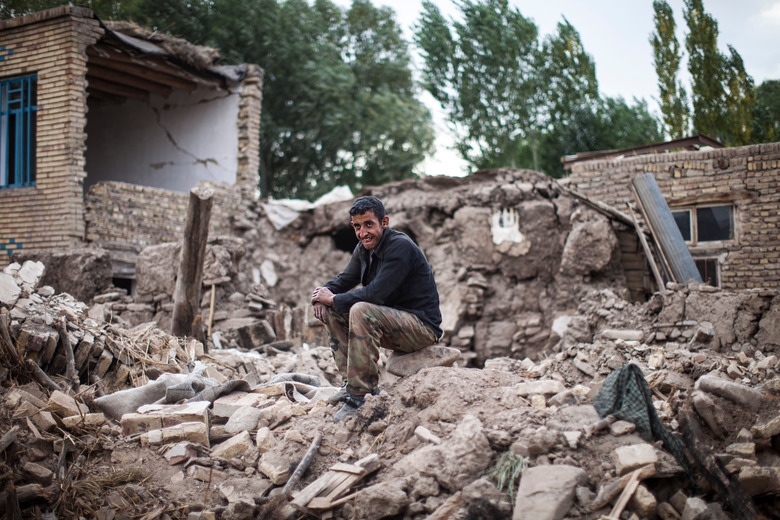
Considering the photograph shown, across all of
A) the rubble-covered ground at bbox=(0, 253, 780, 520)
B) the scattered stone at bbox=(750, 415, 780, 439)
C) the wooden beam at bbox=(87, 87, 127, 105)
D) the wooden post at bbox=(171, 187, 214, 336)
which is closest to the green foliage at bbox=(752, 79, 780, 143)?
the rubble-covered ground at bbox=(0, 253, 780, 520)

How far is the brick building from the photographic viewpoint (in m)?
9.28

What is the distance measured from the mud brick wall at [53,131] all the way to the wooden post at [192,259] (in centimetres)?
361

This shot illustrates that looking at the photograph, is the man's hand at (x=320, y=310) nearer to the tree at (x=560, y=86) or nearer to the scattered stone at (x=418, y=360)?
the scattered stone at (x=418, y=360)

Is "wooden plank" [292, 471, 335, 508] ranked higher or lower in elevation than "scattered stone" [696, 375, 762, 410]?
lower

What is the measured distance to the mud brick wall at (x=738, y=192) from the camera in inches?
321

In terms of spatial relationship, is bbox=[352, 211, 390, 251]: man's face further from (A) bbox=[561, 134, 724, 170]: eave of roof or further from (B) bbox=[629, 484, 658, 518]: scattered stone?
(A) bbox=[561, 134, 724, 170]: eave of roof

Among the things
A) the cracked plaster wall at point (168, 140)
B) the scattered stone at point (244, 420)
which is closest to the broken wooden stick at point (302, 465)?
the scattered stone at point (244, 420)

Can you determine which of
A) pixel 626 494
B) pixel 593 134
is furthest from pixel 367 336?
pixel 593 134

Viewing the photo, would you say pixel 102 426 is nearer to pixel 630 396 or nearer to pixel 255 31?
pixel 630 396

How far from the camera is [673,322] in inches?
252

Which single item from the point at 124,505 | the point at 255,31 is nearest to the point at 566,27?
the point at 255,31

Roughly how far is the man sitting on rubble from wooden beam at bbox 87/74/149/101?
9102 mm

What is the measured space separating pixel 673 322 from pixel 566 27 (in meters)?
15.2

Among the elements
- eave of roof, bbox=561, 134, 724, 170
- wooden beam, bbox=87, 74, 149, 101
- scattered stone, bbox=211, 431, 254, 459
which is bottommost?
scattered stone, bbox=211, 431, 254, 459
